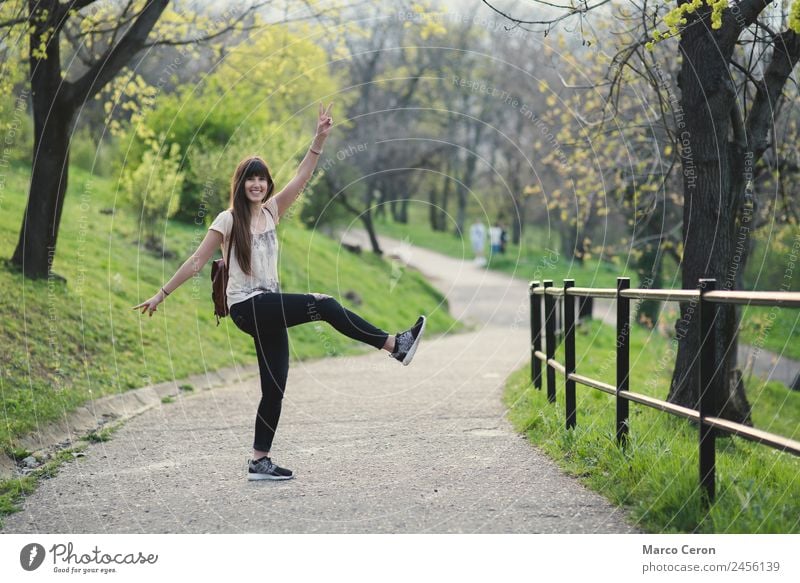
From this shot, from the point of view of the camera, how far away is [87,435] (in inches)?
309

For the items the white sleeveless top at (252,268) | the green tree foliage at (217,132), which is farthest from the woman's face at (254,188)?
the green tree foliage at (217,132)

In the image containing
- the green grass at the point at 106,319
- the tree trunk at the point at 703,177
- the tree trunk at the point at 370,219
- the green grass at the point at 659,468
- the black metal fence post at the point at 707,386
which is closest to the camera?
the green grass at the point at 659,468

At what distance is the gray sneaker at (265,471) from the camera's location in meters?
6.11

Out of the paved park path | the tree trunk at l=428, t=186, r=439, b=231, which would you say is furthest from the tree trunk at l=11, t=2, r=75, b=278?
the tree trunk at l=428, t=186, r=439, b=231

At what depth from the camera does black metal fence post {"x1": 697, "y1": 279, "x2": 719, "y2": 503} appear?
4.89m

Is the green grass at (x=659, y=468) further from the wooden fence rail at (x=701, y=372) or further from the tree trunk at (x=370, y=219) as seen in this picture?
the tree trunk at (x=370, y=219)

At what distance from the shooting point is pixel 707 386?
4891 millimetres

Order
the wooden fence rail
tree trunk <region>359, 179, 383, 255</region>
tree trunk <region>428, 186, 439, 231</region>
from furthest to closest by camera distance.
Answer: tree trunk <region>428, 186, 439, 231</region> → tree trunk <region>359, 179, 383, 255</region> → the wooden fence rail

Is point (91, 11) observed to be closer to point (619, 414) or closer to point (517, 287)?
point (619, 414)

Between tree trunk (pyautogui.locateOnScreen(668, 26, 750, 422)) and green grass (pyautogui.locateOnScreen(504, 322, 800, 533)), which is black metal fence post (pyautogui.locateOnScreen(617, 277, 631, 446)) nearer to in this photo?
green grass (pyautogui.locateOnScreen(504, 322, 800, 533))

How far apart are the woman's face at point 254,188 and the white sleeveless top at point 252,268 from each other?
169 millimetres

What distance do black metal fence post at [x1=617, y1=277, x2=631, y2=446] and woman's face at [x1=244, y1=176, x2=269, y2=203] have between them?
2338 millimetres

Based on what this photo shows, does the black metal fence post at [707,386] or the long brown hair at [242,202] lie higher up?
the long brown hair at [242,202]
